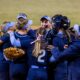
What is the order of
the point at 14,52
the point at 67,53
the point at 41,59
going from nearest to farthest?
1. the point at 67,53
2. the point at 41,59
3. the point at 14,52

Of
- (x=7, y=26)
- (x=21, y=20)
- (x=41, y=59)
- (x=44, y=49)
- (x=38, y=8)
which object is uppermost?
(x=21, y=20)

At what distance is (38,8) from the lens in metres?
21.5

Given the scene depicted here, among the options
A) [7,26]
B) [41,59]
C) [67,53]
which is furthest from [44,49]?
[7,26]

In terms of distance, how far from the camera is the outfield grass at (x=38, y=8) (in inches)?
795

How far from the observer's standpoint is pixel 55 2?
22234 mm

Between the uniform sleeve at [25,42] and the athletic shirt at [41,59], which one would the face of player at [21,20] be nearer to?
the uniform sleeve at [25,42]

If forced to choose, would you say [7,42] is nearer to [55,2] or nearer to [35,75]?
[35,75]

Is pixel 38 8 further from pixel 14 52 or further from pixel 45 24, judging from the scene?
pixel 14 52

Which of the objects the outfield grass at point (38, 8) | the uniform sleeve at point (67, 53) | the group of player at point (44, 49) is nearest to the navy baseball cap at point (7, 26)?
the group of player at point (44, 49)

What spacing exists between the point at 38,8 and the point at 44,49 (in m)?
13.7

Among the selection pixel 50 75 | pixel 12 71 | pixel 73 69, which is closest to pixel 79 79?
pixel 73 69

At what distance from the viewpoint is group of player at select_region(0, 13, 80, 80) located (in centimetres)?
743

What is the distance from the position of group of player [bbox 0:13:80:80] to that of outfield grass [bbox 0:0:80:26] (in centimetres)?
1108

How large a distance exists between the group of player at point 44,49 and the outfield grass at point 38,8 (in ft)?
36.4
